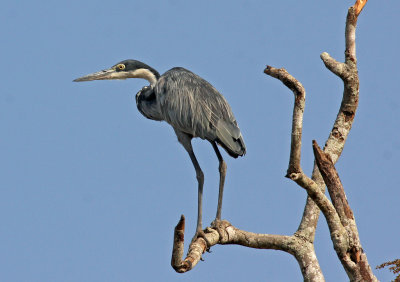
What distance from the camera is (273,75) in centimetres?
668

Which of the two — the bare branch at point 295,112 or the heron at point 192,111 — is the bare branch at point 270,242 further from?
the bare branch at point 295,112

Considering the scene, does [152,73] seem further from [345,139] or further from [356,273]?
[356,273]

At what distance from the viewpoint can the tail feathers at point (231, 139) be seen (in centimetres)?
817

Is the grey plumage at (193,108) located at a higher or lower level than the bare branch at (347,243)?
higher

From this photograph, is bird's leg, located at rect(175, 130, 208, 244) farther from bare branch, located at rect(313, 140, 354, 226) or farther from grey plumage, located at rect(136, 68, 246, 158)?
bare branch, located at rect(313, 140, 354, 226)

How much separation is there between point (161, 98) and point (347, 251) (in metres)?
3.24

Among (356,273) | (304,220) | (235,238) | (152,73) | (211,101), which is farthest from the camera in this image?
(152,73)

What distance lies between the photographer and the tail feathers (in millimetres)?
8172

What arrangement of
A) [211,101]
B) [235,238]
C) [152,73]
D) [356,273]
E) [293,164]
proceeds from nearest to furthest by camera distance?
[293,164] < [356,273] < [235,238] < [211,101] < [152,73]

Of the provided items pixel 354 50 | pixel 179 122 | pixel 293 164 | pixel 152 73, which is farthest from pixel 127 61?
pixel 293 164

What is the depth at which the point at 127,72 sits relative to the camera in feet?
32.1

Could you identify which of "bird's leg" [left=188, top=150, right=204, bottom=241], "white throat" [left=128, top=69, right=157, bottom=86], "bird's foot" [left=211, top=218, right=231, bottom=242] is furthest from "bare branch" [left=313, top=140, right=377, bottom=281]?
"white throat" [left=128, top=69, right=157, bottom=86]

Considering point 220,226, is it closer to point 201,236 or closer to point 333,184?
point 201,236

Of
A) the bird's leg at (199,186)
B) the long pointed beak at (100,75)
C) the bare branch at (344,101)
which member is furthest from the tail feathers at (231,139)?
the long pointed beak at (100,75)
